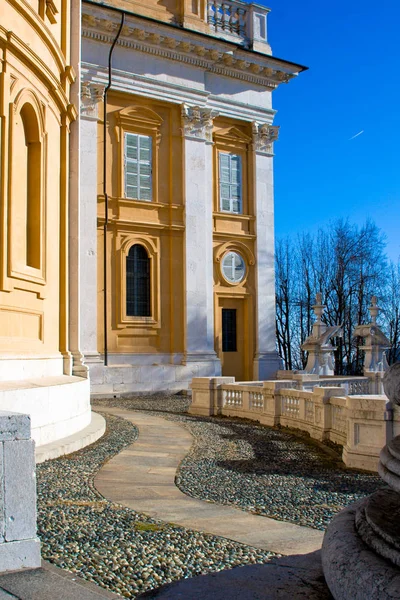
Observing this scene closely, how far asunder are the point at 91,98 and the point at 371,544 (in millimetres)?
20222

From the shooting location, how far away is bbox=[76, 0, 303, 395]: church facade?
20.8 metres

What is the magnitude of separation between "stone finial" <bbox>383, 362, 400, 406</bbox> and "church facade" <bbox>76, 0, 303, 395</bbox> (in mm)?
17378

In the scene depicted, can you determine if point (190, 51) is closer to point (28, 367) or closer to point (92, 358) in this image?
point (92, 358)

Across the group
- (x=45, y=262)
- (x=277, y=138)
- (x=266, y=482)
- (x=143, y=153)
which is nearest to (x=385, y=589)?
(x=266, y=482)

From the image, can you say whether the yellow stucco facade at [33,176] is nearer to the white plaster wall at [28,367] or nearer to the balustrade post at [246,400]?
the white plaster wall at [28,367]

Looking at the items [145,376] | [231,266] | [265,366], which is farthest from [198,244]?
[265,366]

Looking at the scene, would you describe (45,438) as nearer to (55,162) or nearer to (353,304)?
(55,162)

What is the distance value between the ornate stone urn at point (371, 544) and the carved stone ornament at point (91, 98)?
64.3 ft

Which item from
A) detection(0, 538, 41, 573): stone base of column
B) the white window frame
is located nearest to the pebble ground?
detection(0, 538, 41, 573): stone base of column

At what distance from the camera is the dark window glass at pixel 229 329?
23875mm

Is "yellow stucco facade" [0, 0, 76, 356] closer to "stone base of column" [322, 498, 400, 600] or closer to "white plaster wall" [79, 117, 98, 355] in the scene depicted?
"stone base of column" [322, 498, 400, 600]

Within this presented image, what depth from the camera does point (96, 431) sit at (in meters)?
10.2

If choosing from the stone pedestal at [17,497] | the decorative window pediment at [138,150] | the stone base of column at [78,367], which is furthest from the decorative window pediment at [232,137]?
the stone pedestal at [17,497]

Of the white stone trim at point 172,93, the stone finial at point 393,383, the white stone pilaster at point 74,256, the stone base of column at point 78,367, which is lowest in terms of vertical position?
the stone base of column at point 78,367
